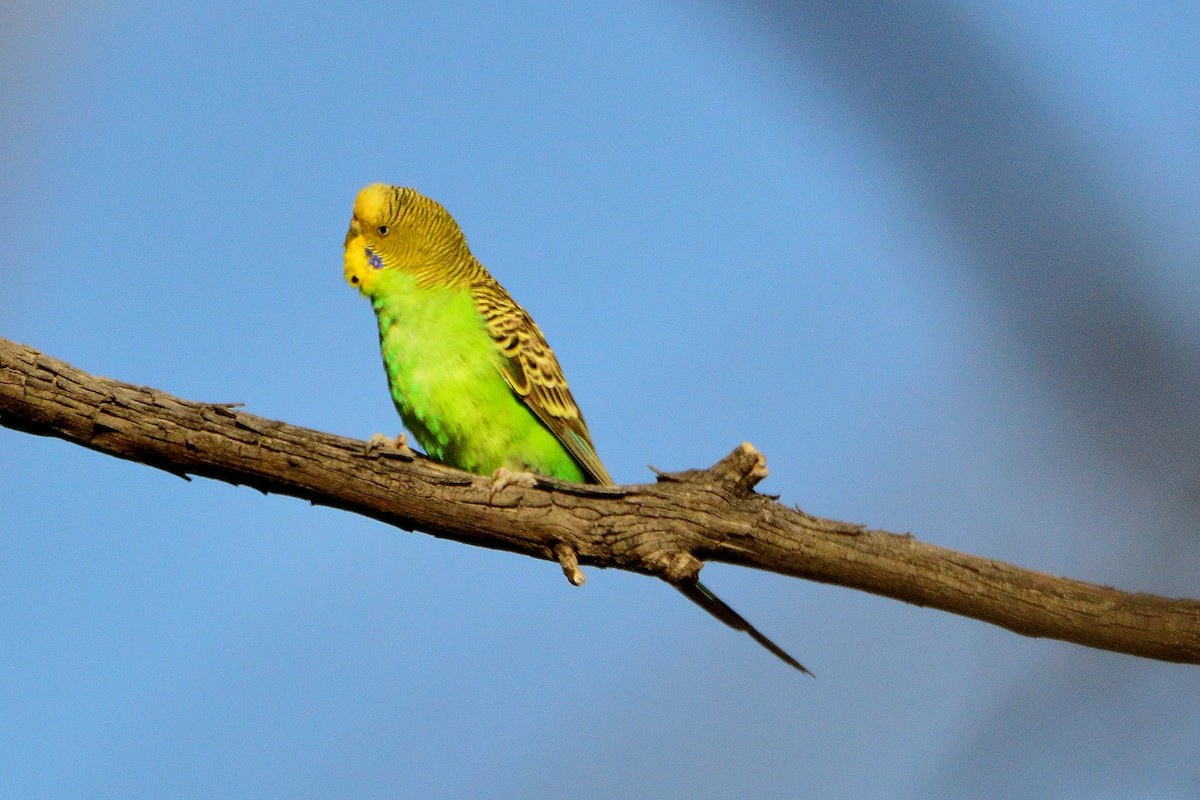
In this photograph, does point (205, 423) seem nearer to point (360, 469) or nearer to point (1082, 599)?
point (360, 469)

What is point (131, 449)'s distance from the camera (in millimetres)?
4422

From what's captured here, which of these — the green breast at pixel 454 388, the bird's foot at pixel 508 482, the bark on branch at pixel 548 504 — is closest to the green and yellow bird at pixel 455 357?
the green breast at pixel 454 388

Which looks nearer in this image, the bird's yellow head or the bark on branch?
the bark on branch

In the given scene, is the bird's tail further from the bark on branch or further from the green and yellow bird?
the green and yellow bird

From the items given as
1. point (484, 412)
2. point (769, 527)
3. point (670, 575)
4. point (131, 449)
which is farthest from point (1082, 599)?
point (131, 449)

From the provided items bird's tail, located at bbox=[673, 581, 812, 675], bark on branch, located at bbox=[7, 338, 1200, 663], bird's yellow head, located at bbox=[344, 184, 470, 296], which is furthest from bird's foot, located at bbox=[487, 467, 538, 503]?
bird's yellow head, located at bbox=[344, 184, 470, 296]

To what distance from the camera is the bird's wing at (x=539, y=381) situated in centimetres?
633

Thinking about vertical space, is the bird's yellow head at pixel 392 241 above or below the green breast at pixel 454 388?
above

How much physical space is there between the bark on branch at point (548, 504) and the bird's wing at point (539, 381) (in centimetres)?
144

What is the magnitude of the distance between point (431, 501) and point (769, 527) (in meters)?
1.50

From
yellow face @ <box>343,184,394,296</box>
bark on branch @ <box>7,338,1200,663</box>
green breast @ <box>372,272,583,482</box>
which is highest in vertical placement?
yellow face @ <box>343,184,394,296</box>

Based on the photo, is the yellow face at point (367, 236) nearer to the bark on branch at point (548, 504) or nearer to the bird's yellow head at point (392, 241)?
the bird's yellow head at point (392, 241)

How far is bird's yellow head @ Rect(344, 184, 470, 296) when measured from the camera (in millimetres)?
6457

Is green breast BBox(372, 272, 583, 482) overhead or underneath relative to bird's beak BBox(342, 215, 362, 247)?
underneath
